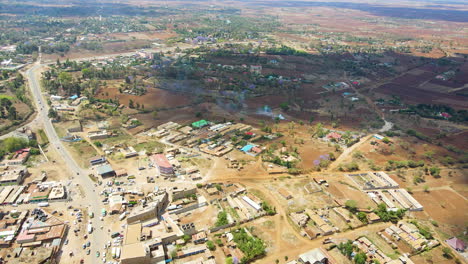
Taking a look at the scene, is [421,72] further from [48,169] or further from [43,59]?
[43,59]

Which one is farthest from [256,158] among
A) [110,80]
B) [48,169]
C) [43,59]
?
[43,59]

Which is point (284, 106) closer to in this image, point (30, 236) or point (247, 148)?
point (247, 148)

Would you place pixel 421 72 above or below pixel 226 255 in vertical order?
above

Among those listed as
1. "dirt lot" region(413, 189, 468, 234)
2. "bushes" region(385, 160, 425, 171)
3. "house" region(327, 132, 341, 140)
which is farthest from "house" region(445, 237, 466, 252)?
"house" region(327, 132, 341, 140)

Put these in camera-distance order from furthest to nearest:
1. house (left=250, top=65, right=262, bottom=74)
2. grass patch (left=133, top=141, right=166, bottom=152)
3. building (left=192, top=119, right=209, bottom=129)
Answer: house (left=250, top=65, right=262, bottom=74)
building (left=192, top=119, right=209, bottom=129)
grass patch (left=133, top=141, right=166, bottom=152)

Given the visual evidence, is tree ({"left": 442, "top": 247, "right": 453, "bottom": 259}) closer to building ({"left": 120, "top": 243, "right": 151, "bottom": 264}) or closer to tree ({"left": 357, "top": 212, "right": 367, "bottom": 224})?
tree ({"left": 357, "top": 212, "right": 367, "bottom": 224})
